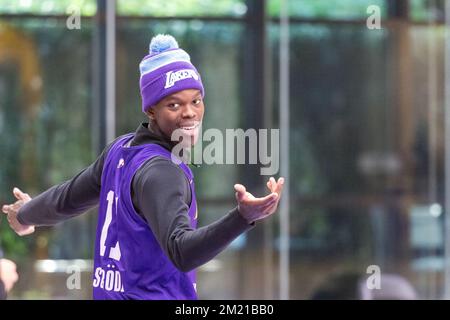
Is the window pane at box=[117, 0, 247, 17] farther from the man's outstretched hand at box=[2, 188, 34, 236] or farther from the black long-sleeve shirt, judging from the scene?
the black long-sleeve shirt

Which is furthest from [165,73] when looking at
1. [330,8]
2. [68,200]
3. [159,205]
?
[330,8]

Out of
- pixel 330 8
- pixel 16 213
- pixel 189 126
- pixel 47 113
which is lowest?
pixel 16 213

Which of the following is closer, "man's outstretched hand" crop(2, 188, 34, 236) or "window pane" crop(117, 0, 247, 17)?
"man's outstretched hand" crop(2, 188, 34, 236)

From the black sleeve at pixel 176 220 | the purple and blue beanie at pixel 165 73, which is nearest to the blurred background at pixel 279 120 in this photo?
the purple and blue beanie at pixel 165 73

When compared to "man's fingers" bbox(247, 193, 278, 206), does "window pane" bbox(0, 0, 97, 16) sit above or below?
above

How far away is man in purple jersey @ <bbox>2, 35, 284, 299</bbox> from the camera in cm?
229

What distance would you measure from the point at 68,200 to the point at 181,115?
Result: 508 millimetres

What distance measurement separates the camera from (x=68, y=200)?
2896 millimetres

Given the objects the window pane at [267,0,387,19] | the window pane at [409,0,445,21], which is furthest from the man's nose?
the window pane at [409,0,445,21]

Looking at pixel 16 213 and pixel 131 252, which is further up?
pixel 16 213

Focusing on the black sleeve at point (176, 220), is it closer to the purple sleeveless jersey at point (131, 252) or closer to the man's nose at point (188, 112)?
the purple sleeveless jersey at point (131, 252)

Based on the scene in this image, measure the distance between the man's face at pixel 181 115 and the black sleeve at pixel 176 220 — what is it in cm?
14

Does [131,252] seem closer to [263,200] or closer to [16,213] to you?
[263,200]

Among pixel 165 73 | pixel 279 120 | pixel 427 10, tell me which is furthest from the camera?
pixel 427 10
